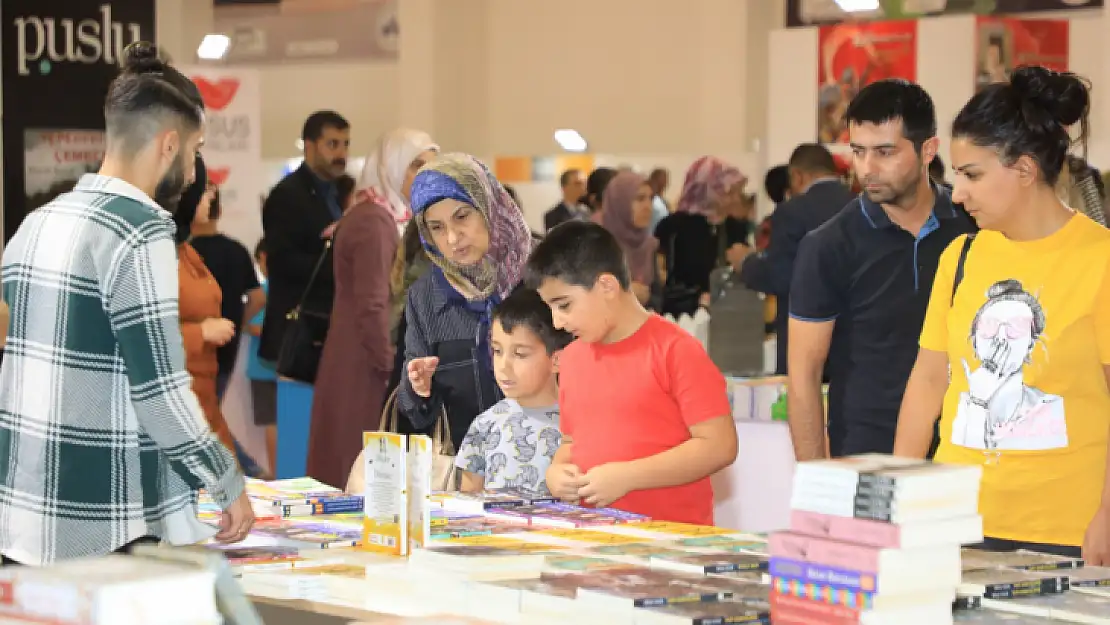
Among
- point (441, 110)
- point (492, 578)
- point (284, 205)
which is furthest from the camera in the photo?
point (441, 110)

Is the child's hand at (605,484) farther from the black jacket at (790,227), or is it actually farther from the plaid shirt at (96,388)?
the black jacket at (790,227)

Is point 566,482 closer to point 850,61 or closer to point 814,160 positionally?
point 814,160

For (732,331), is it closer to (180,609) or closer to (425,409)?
(425,409)

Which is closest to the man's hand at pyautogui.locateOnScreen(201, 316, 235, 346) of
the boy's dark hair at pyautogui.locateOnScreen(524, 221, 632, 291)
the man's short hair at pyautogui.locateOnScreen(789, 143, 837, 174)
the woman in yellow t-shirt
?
the boy's dark hair at pyautogui.locateOnScreen(524, 221, 632, 291)

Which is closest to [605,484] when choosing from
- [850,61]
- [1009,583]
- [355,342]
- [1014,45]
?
[1009,583]

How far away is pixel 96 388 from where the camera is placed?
8.43 feet

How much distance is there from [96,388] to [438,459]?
1.25 metres

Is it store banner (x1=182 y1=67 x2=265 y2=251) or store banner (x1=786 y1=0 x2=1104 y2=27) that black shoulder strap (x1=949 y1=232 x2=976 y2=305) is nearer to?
store banner (x1=182 y1=67 x2=265 y2=251)

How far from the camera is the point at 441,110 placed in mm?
13648

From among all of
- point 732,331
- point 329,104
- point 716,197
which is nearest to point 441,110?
point 329,104

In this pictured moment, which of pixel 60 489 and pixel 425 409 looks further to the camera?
pixel 425 409

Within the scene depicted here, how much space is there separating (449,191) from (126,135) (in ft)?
4.53

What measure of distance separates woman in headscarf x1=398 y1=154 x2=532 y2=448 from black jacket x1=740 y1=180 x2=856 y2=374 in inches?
83.7

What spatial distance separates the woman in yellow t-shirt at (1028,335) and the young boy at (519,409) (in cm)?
99
